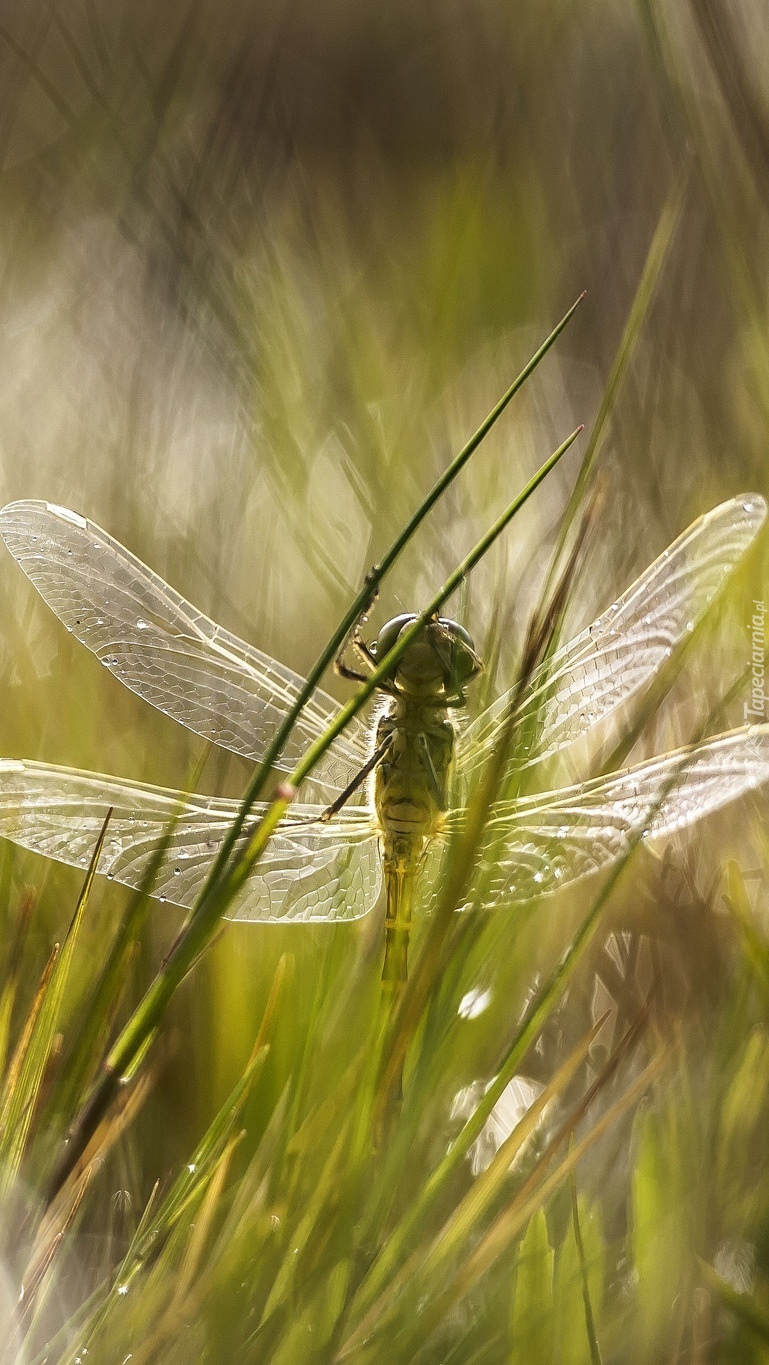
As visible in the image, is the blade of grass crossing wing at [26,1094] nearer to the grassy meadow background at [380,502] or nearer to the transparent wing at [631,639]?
the grassy meadow background at [380,502]

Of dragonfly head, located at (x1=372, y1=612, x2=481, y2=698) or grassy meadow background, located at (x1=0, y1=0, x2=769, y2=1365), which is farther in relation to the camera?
dragonfly head, located at (x1=372, y1=612, x2=481, y2=698)

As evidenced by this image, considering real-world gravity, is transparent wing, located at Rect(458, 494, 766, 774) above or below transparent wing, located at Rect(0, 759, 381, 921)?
above

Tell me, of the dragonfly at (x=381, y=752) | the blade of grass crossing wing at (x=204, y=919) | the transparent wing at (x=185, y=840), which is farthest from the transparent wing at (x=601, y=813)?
the blade of grass crossing wing at (x=204, y=919)

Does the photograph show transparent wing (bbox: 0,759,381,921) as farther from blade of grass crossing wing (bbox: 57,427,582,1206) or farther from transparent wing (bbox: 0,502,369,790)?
blade of grass crossing wing (bbox: 57,427,582,1206)

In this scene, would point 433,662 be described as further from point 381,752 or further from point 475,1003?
point 475,1003

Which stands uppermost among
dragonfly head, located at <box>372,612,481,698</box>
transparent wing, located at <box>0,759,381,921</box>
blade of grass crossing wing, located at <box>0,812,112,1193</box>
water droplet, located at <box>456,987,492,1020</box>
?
dragonfly head, located at <box>372,612,481,698</box>

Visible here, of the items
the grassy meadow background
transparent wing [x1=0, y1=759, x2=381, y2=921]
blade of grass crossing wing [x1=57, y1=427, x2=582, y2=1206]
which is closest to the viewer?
blade of grass crossing wing [x1=57, y1=427, x2=582, y2=1206]

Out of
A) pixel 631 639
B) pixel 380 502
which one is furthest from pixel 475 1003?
pixel 380 502

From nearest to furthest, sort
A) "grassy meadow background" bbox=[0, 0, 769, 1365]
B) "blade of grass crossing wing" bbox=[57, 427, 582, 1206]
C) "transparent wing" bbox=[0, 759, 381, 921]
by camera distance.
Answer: "blade of grass crossing wing" bbox=[57, 427, 582, 1206] → "grassy meadow background" bbox=[0, 0, 769, 1365] → "transparent wing" bbox=[0, 759, 381, 921]

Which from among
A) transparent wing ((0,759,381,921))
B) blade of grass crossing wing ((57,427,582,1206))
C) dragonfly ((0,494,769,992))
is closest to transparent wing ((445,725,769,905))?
dragonfly ((0,494,769,992))
